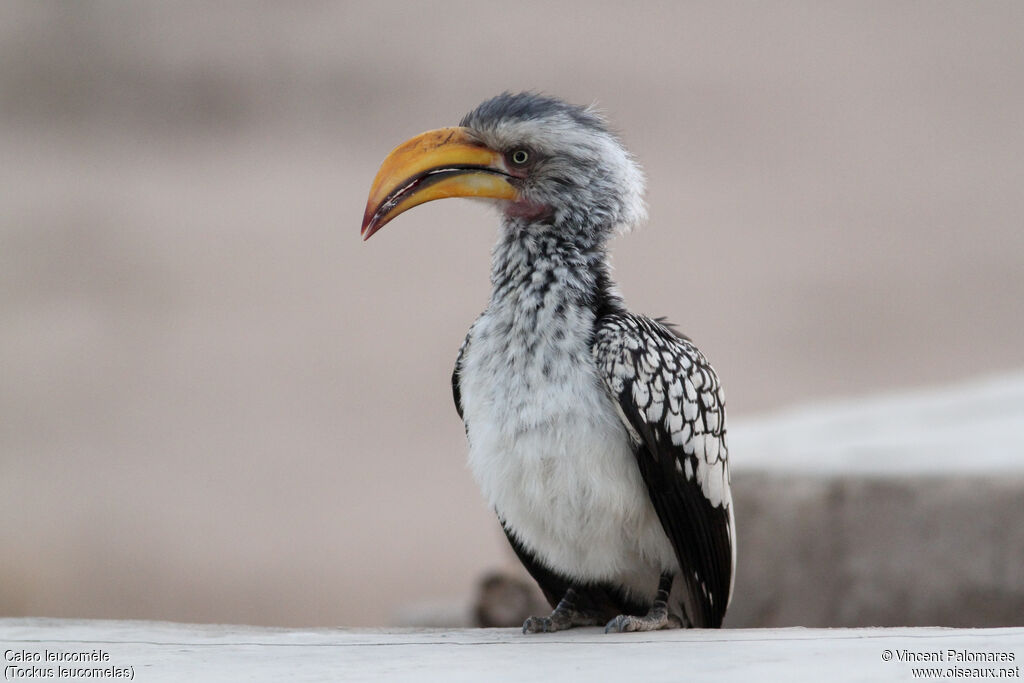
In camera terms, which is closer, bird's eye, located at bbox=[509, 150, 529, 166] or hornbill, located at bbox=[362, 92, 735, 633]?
hornbill, located at bbox=[362, 92, 735, 633]

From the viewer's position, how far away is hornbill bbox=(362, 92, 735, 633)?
2.07 meters

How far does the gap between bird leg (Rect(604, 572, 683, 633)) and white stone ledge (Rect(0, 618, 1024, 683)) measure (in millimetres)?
46

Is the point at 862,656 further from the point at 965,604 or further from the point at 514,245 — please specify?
the point at 965,604

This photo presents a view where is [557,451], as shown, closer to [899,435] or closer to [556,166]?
[556,166]

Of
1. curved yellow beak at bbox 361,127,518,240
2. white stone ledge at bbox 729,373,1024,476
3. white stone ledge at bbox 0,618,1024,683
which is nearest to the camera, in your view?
white stone ledge at bbox 0,618,1024,683

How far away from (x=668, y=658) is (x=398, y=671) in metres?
0.44

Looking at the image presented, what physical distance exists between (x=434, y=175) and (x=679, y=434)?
712 mm

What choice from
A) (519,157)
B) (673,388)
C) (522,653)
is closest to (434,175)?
(519,157)

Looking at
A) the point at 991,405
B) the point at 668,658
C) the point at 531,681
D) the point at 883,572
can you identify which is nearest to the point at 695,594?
the point at 668,658

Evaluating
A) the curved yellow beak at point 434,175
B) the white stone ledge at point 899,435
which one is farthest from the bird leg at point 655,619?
the white stone ledge at point 899,435

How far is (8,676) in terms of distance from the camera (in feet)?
6.25

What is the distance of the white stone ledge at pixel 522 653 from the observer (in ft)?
5.59

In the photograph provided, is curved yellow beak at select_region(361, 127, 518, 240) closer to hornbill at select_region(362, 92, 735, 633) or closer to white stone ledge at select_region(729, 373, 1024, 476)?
hornbill at select_region(362, 92, 735, 633)

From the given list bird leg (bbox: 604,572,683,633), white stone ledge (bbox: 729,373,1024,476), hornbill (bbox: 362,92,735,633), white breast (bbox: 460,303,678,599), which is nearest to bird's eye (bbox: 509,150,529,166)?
hornbill (bbox: 362,92,735,633)
